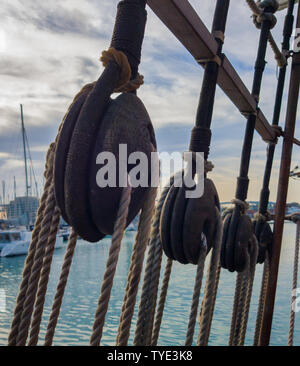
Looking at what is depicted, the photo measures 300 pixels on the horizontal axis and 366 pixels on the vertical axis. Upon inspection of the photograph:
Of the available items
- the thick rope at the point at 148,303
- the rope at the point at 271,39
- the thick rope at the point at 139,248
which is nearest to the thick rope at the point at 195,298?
the thick rope at the point at 148,303

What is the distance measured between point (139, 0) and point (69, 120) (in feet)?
0.85

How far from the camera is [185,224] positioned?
827 mm

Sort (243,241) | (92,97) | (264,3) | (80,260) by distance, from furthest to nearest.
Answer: (80,260), (264,3), (243,241), (92,97)

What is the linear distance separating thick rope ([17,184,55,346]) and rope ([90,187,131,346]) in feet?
0.54

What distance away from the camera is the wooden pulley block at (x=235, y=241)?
146 cm

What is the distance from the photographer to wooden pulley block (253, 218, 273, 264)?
2043 mm

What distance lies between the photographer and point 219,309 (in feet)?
34.5

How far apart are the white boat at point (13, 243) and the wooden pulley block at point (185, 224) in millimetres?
19337

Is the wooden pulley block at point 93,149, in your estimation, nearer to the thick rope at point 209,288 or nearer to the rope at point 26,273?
the rope at point 26,273

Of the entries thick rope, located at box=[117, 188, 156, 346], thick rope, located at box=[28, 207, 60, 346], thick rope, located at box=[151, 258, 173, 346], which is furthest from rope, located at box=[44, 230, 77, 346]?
thick rope, located at box=[151, 258, 173, 346]

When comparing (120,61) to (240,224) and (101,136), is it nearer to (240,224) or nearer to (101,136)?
(101,136)

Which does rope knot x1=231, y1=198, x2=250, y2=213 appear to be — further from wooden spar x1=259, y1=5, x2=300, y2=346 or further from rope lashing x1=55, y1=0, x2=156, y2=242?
rope lashing x1=55, y1=0, x2=156, y2=242
